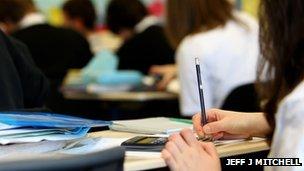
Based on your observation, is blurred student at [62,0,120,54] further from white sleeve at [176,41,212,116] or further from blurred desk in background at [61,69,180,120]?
white sleeve at [176,41,212,116]

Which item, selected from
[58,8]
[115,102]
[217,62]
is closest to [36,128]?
[217,62]

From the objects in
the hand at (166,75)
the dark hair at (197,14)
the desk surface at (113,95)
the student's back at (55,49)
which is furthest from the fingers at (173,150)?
the student's back at (55,49)

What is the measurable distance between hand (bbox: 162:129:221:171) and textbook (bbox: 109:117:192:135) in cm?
22

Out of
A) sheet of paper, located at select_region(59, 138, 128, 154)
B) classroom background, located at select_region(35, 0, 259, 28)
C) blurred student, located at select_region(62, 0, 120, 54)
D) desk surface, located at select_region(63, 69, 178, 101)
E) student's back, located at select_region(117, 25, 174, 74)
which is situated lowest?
sheet of paper, located at select_region(59, 138, 128, 154)

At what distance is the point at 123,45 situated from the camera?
4719 millimetres

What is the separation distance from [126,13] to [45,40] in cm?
74

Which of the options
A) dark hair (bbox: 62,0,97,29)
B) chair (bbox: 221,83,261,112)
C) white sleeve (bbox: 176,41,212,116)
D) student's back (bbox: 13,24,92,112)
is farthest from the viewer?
dark hair (bbox: 62,0,97,29)

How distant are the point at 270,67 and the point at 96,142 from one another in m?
0.41

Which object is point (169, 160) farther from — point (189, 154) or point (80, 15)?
point (80, 15)

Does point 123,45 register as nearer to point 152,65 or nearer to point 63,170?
point 152,65

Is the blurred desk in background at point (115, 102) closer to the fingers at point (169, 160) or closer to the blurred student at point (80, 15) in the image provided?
the blurred student at point (80, 15)

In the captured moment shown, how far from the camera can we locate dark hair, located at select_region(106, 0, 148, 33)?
4.81 meters

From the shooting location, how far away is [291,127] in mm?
1149

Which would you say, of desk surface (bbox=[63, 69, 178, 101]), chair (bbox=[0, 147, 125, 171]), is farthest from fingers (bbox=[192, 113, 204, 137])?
desk surface (bbox=[63, 69, 178, 101])
